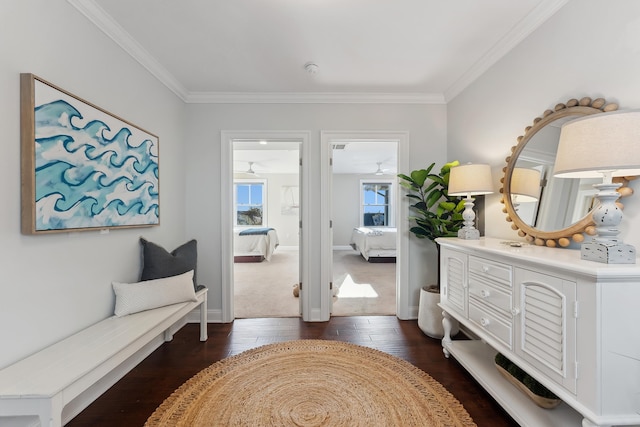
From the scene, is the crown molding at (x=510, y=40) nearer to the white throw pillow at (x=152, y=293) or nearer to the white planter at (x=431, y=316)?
the white planter at (x=431, y=316)

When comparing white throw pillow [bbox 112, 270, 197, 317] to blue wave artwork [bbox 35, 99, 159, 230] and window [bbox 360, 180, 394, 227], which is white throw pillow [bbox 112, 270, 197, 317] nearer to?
blue wave artwork [bbox 35, 99, 159, 230]

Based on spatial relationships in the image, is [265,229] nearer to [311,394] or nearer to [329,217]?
[329,217]

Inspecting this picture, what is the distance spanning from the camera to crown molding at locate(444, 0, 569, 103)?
5.33 feet

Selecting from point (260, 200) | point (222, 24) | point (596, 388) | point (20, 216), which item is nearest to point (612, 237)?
point (596, 388)

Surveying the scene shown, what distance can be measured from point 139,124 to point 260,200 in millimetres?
5880

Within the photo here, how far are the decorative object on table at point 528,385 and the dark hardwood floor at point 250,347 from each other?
20 cm

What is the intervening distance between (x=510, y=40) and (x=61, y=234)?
3.16 m

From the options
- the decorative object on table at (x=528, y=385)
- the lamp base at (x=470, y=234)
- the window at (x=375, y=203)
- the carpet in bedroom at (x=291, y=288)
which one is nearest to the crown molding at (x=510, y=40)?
the lamp base at (x=470, y=234)

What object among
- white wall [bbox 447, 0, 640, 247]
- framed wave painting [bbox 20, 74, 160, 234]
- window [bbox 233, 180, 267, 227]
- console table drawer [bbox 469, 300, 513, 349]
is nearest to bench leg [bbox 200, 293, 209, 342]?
framed wave painting [bbox 20, 74, 160, 234]

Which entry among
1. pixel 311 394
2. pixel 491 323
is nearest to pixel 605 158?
pixel 491 323

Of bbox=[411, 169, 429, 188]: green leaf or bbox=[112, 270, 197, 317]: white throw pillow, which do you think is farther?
bbox=[411, 169, 429, 188]: green leaf

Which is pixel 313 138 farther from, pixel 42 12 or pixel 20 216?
pixel 20 216

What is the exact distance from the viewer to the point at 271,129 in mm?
2881

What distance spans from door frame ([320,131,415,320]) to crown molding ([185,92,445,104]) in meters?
0.34
